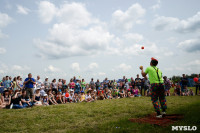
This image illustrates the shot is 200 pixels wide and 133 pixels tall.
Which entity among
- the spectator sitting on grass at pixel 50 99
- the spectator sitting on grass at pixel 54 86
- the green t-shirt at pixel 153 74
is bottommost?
the spectator sitting on grass at pixel 50 99

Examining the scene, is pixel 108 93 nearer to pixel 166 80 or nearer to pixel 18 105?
pixel 166 80

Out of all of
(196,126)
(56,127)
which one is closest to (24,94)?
(56,127)

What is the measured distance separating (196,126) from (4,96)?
11.4 metres

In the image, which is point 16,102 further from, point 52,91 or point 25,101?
point 52,91

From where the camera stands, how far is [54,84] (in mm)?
14188

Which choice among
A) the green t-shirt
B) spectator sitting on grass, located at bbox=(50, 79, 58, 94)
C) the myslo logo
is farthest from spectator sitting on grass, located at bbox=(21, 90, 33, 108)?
the myslo logo

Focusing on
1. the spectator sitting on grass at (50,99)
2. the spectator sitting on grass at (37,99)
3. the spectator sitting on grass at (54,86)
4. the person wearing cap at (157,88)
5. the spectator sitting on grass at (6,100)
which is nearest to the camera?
the person wearing cap at (157,88)

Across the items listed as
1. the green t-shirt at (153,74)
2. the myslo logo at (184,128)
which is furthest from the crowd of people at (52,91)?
the myslo logo at (184,128)

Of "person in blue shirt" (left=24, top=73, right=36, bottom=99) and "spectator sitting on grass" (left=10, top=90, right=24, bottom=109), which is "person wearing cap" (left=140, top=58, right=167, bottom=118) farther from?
"spectator sitting on grass" (left=10, top=90, right=24, bottom=109)

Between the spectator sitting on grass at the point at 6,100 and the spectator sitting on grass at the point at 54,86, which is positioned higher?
the spectator sitting on grass at the point at 54,86

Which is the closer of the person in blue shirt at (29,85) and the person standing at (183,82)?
the person in blue shirt at (29,85)

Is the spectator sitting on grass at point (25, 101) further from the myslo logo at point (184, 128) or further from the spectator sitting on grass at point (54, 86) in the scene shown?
the myslo logo at point (184, 128)

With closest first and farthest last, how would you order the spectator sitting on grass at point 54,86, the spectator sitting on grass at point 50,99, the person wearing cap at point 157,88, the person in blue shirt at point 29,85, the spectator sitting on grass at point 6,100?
1. the person wearing cap at point 157,88
2. the spectator sitting on grass at point 6,100
3. the person in blue shirt at point 29,85
4. the spectator sitting on grass at point 50,99
5. the spectator sitting on grass at point 54,86

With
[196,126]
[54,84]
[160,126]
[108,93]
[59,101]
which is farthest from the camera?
[108,93]
